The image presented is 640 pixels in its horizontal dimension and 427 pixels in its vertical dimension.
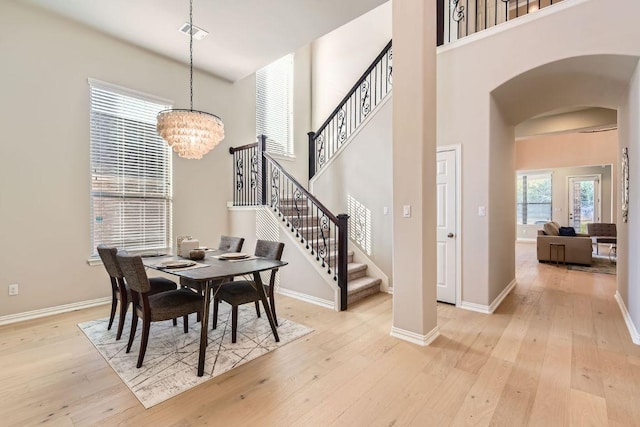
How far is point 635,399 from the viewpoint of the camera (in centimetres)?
201

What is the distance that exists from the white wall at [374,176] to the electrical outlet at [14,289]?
429 centimetres

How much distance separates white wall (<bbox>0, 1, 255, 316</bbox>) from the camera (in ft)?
11.1

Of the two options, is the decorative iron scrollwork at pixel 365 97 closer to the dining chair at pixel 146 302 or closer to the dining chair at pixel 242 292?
the dining chair at pixel 242 292

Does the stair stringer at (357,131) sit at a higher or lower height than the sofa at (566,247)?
higher

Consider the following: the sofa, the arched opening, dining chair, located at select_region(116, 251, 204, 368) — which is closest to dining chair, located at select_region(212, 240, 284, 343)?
dining chair, located at select_region(116, 251, 204, 368)

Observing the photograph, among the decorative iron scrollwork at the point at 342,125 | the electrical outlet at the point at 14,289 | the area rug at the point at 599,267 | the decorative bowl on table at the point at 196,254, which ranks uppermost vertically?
the decorative iron scrollwork at the point at 342,125

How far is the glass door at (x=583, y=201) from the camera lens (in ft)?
32.1

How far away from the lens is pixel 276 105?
6289 mm

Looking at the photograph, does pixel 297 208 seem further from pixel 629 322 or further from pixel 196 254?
pixel 629 322

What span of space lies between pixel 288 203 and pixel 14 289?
12.2 ft

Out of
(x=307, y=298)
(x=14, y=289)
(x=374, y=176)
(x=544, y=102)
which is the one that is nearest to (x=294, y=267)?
(x=307, y=298)

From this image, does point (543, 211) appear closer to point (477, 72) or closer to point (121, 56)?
point (477, 72)

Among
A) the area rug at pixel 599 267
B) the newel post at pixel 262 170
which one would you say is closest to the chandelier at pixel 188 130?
the newel post at pixel 262 170

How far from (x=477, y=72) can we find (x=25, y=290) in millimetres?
5857
